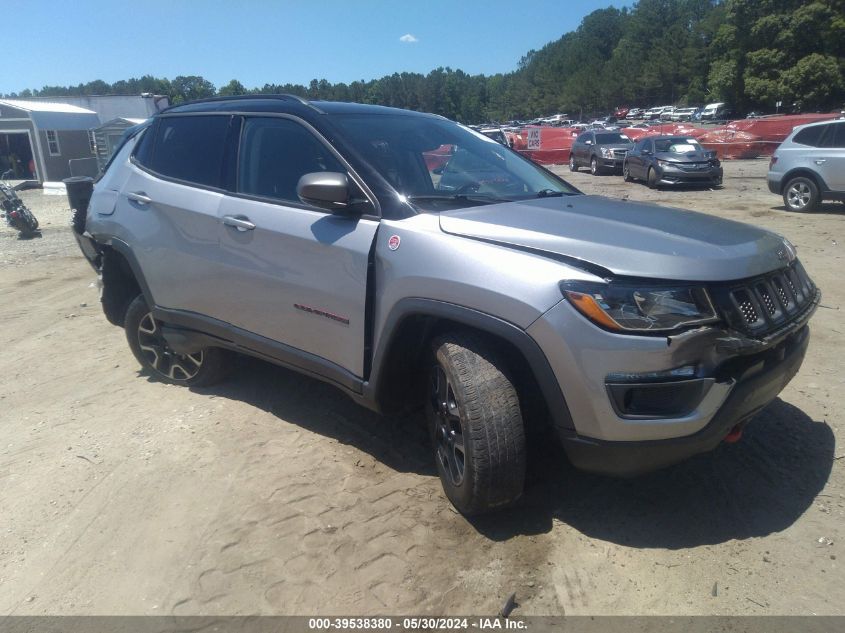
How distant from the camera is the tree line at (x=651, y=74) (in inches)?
2255

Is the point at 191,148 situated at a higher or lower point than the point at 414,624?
higher

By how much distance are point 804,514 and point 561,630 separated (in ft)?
4.59

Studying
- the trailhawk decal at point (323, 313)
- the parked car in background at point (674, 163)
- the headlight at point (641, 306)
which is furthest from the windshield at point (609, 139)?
the headlight at point (641, 306)

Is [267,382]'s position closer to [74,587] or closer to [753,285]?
[74,587]

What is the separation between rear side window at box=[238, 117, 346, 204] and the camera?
3.71m

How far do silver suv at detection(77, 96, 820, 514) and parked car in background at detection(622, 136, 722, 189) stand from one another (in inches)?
617

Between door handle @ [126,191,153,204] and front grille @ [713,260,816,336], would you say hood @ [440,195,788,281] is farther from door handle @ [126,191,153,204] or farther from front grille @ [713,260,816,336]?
door handle @ [126,191,153,204]

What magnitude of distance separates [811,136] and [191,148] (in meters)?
12.3

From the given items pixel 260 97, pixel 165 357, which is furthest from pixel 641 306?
pixel 165 357

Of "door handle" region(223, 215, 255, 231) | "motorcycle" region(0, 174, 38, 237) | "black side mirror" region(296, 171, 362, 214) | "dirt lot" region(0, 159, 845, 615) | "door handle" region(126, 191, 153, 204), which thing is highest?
"black side mirror" region(296, 171, 362, 214)

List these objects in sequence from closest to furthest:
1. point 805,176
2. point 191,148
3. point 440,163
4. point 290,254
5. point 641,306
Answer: point 641,306 < point 290,254 < point 440,163 < point 191,148 < point 805,176

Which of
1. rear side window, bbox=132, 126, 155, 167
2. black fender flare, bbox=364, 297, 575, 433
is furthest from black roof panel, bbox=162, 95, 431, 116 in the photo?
black fender flare, bbox=364, 297, 575, 433

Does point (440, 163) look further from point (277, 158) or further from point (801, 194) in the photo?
point (801, 194)

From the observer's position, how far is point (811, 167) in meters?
12.7
